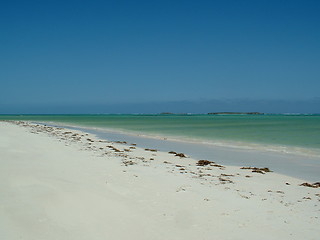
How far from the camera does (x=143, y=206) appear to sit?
5.79m

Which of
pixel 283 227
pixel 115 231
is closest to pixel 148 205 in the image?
pixel 115 231

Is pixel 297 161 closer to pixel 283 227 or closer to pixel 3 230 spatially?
pixel 283 227

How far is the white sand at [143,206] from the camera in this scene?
457 cm

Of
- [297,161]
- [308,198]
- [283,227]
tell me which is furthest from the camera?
[297,161]

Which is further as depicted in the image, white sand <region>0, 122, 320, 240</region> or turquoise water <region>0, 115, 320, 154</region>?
turquoise water <region>0, 115, 320, 154</region>

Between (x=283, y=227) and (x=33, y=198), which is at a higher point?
(x=33, y=198)

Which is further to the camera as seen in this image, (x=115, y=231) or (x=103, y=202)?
(x=103, y=202)

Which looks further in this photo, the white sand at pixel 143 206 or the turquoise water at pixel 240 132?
the turquoise water at pixel 240 132

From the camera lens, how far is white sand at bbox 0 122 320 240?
4.57 metres

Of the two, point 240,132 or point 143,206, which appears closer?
point 143,206

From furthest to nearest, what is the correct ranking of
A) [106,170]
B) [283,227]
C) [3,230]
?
[106,170]
[283,227]
[3,230]

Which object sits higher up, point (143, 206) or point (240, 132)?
point (240, 132)

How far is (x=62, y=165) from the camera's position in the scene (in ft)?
30.0

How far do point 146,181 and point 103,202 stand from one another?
7.56ft
